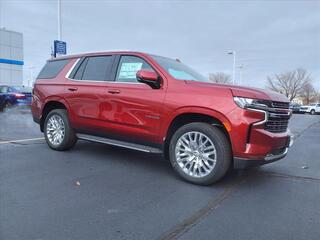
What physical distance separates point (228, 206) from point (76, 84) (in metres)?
3.60

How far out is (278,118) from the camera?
4.26m

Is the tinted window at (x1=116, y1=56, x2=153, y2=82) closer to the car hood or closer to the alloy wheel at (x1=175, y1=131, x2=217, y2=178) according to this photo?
the car hood

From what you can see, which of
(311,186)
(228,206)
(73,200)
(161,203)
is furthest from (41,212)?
(311,186)

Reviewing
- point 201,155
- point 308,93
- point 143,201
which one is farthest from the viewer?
point 308,93

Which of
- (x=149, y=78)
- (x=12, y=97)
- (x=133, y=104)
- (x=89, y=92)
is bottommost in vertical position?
(x=12, y=97)

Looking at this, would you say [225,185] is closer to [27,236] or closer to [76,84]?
[27,236]

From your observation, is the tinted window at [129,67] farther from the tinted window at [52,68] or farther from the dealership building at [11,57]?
the dealership building at [11,57]

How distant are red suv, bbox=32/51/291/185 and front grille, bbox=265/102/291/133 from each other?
13mm

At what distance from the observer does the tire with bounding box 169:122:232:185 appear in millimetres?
4176

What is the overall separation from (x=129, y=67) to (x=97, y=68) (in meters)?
0.76

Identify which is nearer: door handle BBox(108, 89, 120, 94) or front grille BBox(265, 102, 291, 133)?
front grille BBox(265, 102, 291, 133)

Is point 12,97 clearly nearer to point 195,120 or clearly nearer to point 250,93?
point 195,120

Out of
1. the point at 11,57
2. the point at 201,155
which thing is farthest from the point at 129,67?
the point at 11,57

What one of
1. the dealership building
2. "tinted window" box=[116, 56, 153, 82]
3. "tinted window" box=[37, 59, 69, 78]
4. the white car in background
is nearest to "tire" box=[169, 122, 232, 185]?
"tinted window" box=[116, 56, 153, 82]
